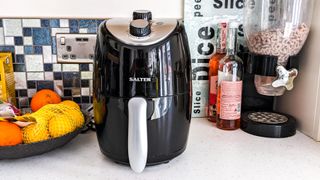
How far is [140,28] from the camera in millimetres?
684

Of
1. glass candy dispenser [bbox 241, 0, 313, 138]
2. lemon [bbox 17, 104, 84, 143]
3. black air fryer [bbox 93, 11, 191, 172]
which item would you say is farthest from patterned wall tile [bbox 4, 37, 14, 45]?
glass candy dispenser [bbox 241, 0, 313, 138]

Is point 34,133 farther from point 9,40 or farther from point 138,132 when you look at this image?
point 9,40

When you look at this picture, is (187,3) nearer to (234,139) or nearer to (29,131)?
(234,139)

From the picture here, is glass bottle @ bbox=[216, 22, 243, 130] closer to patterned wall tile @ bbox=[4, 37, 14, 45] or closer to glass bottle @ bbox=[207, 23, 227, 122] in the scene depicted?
glass bottle @ bbox=[207, 23, 227, 122]

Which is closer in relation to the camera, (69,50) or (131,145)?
(131,145)

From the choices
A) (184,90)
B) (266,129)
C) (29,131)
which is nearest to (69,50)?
(29,131)

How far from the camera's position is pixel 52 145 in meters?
0.77

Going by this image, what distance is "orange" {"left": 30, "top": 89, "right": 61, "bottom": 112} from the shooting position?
97cm

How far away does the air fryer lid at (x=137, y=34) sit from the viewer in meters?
0.68

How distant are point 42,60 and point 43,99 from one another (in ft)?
0.43

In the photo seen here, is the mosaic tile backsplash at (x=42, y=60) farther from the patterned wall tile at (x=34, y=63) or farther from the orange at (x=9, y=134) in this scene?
the orange at (x=9, y=134)

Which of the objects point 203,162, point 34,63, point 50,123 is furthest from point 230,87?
point 34,63

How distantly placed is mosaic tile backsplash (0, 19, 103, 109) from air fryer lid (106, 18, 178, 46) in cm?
32

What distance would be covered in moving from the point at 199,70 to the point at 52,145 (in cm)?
51
